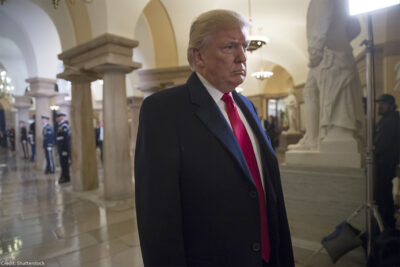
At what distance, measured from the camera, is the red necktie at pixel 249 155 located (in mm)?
1116

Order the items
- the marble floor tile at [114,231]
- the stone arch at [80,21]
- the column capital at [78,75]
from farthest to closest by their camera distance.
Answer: the column capital at [78,75] < the stone arch at [80,21] < the marble floor tile at [114,231]

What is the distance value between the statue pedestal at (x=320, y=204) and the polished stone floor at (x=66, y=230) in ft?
5.98

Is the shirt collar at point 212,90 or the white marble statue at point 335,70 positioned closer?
the shirt collar at point 212,90

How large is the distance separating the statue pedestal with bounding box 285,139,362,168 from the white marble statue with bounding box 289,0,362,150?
0.06 metres

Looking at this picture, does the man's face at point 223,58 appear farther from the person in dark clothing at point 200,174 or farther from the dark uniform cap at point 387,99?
the dark uniform cap at point 387,99

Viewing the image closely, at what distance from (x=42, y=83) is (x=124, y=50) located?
5328 millimetres

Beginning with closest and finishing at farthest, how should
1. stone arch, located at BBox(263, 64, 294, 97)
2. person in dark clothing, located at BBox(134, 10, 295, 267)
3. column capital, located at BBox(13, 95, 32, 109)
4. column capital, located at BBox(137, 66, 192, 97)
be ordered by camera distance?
1. person in dark clothing, located at BBox(134, 10, 295, 267)
2. column capital, located at BBox(137, 66, 192, 97)
3. column capital, located at BBox(13, 95, 32, 109)
4. stone arch, located at BBox(263, 64, 294, 97)

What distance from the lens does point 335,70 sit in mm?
3045

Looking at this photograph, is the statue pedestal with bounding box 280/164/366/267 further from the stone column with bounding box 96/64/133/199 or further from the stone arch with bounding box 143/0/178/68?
the stone arch with bounding box 143/0/178/68

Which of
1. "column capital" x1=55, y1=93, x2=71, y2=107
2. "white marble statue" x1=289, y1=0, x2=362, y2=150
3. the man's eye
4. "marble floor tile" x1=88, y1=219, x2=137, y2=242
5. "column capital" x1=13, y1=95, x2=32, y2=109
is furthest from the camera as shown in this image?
"column capital" x1=13, y1=95, x2=32, y2=109

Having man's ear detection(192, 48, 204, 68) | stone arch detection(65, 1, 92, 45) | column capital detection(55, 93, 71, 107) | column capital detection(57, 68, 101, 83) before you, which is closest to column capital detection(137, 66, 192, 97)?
column capital detection(57, 68, 101, 83)

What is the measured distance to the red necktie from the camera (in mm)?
1116

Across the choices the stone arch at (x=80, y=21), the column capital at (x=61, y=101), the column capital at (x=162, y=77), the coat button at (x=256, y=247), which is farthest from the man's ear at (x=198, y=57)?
the column capital at (x=61, y=101)

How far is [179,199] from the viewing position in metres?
0.95
